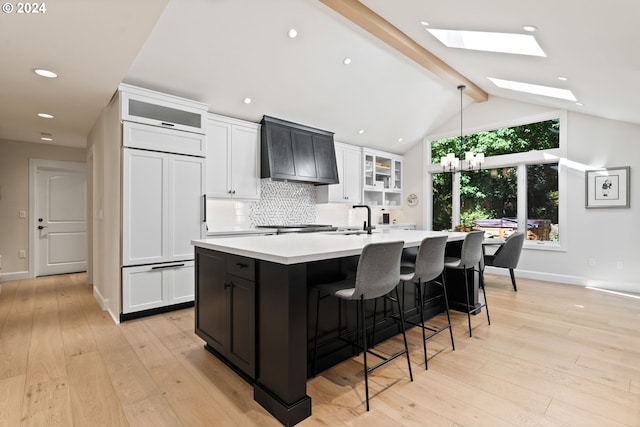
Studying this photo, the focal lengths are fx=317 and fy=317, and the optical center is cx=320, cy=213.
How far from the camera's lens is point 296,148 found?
5.12 m

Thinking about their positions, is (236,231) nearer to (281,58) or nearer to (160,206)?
(160,206)

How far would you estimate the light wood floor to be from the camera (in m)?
1.77

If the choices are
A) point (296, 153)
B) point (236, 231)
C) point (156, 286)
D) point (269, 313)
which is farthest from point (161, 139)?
point (269, 313)

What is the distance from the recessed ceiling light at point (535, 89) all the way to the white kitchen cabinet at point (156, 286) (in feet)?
16.7

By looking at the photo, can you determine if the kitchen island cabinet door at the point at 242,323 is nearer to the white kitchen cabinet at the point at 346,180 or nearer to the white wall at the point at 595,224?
the white kitchen cabinet at the point at 346,180

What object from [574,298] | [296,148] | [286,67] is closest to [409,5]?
[286,67]

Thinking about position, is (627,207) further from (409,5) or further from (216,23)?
(216,23)

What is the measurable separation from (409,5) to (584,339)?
3443mm

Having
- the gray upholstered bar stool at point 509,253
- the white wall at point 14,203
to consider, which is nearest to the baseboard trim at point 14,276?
the white wall at point 14,203

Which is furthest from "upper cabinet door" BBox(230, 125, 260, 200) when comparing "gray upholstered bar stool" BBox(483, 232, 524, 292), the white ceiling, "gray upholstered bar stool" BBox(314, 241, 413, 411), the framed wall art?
the framed wall art

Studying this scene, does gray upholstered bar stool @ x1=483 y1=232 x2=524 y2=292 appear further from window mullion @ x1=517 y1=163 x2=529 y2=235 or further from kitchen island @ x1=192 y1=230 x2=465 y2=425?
kitchen island @ x1=192 y1=230 x2=465 y2=425

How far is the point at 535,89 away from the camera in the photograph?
15.0 feet

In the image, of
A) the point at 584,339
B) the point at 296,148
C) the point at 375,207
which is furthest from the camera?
the point at 375,207

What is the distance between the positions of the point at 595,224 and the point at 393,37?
13.7ft
